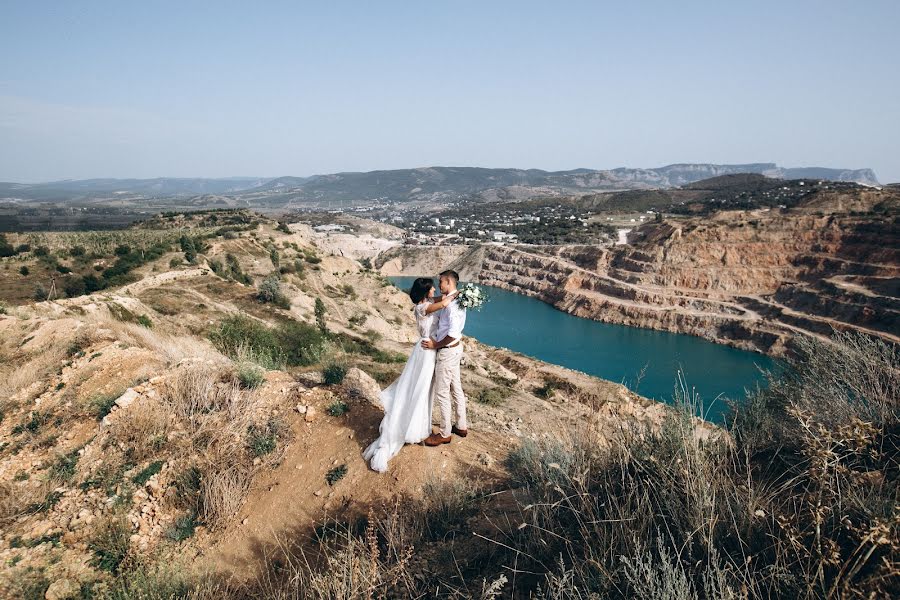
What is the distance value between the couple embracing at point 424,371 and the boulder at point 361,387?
1.24 m

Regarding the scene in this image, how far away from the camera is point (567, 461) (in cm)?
391

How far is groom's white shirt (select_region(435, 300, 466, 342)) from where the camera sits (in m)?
5.14

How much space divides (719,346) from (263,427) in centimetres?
4124

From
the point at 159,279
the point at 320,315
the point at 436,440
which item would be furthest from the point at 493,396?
the point at 159,279

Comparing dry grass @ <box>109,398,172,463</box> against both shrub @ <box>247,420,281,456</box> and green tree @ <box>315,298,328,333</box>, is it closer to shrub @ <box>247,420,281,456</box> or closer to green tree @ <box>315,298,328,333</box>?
shrub @ <box>247,420,281,456</box>

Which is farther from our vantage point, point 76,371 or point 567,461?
point 76,371

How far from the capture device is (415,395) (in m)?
5.25

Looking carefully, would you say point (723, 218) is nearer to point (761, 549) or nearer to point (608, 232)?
point (608, 232)

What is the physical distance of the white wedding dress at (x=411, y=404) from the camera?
5.20 meters

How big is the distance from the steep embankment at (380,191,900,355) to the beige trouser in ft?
124

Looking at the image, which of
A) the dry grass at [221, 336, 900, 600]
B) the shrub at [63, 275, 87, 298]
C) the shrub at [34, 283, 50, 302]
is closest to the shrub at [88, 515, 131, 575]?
the dry grass at [221, 336, 900, 600]

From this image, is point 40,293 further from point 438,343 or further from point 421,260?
point 421,260

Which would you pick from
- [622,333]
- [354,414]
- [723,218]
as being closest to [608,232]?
[723,218]

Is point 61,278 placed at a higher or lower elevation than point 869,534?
lower
